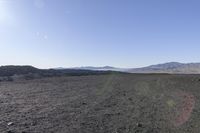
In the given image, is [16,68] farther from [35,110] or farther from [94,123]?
[94,123]

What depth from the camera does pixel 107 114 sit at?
13.6 metres

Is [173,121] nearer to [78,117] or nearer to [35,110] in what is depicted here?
[78,117]

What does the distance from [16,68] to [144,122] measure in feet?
218

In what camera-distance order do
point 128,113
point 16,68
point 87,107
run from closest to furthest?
point 128,113 < point 87,107 < point 16,68

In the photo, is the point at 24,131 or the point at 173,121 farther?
the point at 173,121

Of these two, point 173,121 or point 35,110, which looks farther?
point 35,110

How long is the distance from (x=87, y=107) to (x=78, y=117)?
118 inches

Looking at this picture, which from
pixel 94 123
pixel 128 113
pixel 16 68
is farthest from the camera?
pixel 16 68

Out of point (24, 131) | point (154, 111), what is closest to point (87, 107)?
point (154, 111)

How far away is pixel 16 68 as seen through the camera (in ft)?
244

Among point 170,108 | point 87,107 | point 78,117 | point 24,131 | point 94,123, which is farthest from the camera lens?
point 87,107

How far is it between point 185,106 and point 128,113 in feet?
10.9

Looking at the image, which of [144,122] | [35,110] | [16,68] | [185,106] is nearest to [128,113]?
[144,122]

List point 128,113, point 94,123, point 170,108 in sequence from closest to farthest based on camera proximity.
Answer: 1. point 94,123
2. point 128,113
3. point 170,108
